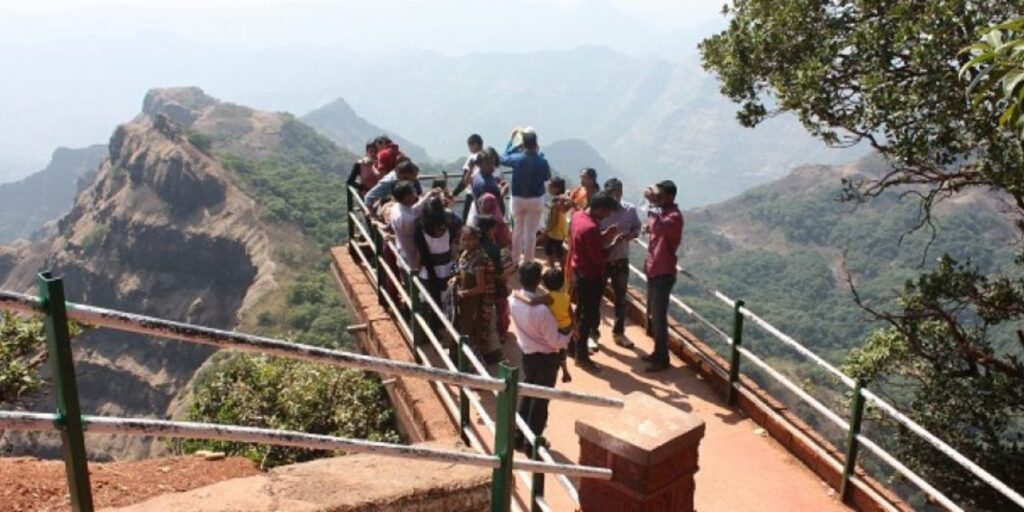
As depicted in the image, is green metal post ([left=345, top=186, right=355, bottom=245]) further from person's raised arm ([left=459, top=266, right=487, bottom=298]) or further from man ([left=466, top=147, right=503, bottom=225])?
person's raised arm ([left=459, top=266, right=487, bottom=298])

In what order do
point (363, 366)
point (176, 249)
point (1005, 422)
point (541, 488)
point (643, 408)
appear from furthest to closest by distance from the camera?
point (176, 249), point (1005, 422), point (541, 488), point (643, 408), point (363, 366)

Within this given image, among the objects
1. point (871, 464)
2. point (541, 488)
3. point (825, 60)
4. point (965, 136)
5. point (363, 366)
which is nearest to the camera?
point (363, 366)

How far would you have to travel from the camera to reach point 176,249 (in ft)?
276

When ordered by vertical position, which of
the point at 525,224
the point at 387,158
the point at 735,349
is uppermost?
the point at 387,158

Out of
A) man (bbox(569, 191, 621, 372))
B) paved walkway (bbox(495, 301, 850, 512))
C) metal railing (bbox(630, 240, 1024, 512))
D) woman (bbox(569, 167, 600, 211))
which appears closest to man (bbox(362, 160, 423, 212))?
man (bbox(569, 191, 621, 372))

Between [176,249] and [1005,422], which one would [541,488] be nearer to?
[1005,422]

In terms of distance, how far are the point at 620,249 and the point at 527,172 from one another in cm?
139

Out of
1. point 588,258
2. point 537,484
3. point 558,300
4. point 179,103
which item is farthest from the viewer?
point 179,103

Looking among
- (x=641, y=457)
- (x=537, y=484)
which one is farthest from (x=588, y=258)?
(x=641, y=457)

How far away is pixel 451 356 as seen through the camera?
26.1 ft

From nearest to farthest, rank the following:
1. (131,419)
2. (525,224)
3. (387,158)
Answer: (131,419)
(525,224)
(387,158)

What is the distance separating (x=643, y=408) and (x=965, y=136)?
5.27 meters

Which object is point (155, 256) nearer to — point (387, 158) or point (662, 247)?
point (387, 158)

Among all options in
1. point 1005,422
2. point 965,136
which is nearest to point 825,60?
point 965,136
